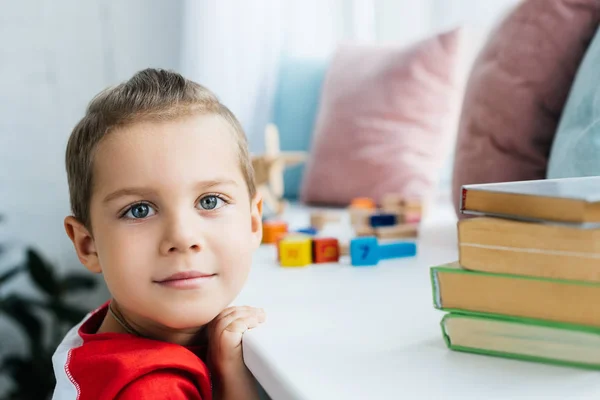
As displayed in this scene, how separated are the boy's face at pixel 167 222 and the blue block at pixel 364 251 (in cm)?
34

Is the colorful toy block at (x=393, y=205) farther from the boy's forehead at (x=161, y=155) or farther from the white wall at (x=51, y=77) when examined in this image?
the white wall at (x=51, y=77)

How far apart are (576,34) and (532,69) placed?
0.27ft

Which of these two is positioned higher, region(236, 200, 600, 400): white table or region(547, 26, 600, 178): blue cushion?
region(547, 26, 600, 178): blue cushion

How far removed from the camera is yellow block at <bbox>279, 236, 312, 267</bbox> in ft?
3.63

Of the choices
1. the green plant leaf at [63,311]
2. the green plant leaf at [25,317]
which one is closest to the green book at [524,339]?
the green plant leaf at [63,311]

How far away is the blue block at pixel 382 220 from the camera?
1373mm

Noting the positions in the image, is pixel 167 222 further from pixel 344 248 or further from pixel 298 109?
pixel 298 109

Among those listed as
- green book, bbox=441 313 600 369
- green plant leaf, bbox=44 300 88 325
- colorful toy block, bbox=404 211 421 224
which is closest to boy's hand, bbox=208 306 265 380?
green book, bbox=441 313 600 369

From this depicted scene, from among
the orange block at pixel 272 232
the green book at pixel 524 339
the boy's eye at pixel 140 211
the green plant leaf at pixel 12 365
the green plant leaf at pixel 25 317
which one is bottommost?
the green plant leaf at pixel 12 365

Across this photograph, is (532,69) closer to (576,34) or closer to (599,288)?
(576,34)

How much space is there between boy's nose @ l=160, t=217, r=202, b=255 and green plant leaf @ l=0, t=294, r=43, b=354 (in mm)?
1815

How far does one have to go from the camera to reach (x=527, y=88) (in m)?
1.11

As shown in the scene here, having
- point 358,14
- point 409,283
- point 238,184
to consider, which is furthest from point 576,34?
point 358,14

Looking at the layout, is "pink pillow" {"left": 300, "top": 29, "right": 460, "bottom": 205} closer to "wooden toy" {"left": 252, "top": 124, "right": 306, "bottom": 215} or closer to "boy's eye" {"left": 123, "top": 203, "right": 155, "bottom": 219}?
"wooden toy" {"left": 252, "top": 124, "right": 306, "bottom": 215}
